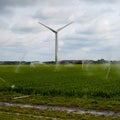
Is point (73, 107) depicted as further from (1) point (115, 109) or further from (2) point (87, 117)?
(2) point (87, 117)

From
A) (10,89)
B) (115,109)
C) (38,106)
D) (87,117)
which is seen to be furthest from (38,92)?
(87,117)

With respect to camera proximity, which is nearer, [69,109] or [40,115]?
[40,115]

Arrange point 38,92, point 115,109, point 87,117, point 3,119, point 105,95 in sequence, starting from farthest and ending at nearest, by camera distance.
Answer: point 38,92 < point 105,95 < point 115,109 < point 87,117 < point 3,119

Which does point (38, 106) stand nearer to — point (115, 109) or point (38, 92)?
point (115, 109)

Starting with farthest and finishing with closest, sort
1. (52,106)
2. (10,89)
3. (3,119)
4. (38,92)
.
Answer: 1. (10,89)
2. (38,92)
3. (52,106)
4. (3,119)

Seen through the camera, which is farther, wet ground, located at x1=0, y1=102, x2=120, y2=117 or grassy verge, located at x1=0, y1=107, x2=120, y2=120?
wet ground, located at x1=0, y1=102, x2=120, y2=117

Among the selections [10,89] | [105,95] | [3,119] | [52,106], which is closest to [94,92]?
[105,95]

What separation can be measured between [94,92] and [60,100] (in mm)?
3505

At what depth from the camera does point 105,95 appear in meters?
27.9

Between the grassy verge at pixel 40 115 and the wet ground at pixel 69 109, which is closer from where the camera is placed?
the grassy verge at pixel 40 115

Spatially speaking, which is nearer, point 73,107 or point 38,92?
point 73,107

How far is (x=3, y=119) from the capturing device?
717 inches

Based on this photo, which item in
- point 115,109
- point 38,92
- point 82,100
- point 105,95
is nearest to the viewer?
point 115,109

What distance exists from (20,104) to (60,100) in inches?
101
